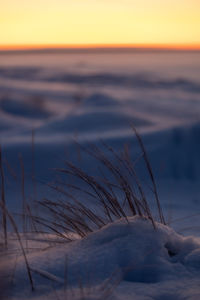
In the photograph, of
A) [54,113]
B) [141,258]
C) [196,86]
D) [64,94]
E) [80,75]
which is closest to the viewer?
[141,258]

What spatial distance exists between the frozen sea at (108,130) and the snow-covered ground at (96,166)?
1 centimetres

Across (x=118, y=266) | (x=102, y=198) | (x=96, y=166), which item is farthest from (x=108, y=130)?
(x=118, y=266)

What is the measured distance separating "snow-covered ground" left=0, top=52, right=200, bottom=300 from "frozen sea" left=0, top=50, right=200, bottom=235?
0.01m

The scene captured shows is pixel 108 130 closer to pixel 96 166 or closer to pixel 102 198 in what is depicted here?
pixel 96 166

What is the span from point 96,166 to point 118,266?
8.15ft

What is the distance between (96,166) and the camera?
10.8ft

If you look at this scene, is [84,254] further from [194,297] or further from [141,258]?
[194,297]

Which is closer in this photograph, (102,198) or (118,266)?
(118,266)

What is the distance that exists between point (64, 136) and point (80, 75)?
5.63 m

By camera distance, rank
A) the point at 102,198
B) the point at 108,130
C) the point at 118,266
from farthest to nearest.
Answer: the point at 108,130
the point at 102,198
the point at 118,266

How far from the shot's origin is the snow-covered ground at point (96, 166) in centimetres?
76

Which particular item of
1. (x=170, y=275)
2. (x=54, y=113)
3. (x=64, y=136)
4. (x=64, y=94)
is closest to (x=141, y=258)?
(x=170, y=275)

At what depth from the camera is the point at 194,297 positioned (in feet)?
2.28

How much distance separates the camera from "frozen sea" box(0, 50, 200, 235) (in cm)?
290
